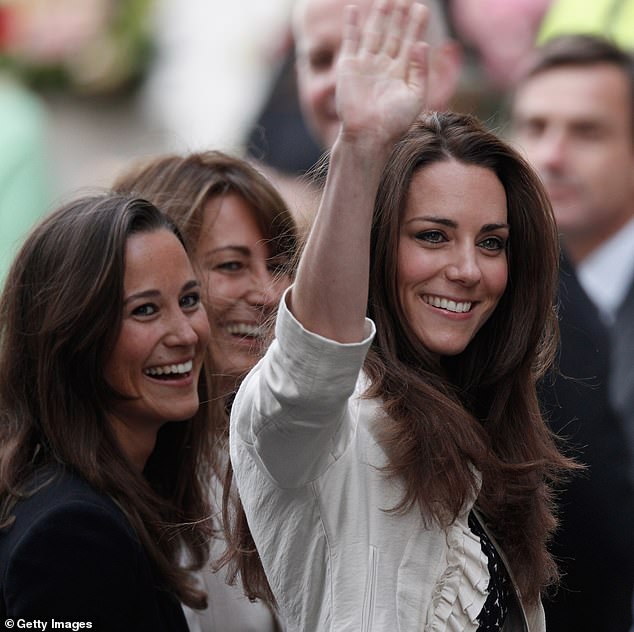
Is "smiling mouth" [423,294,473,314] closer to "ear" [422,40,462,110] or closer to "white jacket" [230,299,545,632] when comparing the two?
"white jacket" [230,299,545,632]

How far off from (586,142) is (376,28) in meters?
2.83

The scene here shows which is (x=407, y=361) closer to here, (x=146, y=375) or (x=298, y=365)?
(x=298, y=365)

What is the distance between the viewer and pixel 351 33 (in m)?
2.30

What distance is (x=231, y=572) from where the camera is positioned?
2.88 metres

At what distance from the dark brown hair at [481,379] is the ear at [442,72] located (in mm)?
1661

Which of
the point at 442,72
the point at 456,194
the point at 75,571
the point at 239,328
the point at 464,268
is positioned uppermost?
the point at 442,72

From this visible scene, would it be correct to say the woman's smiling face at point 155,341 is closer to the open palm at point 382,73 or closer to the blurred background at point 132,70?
the open palm at point 382,73

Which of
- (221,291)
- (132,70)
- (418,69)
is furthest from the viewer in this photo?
(132,70)

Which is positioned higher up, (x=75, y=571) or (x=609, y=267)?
(x=609, y=267)

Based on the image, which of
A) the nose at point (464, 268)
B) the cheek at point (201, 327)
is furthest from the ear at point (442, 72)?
the nose at point (464, 268)

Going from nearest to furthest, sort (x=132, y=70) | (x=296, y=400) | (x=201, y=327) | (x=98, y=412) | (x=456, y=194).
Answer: (x=296, y=400) < (x=456, y=194) < (x=98, y=412) < (x=201, y=327) < (x=132, y=70)

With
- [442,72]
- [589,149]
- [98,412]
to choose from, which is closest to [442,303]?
[98,412]

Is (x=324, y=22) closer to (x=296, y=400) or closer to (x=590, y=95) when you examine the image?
(x=590, y=95)

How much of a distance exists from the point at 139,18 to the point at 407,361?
622cm
